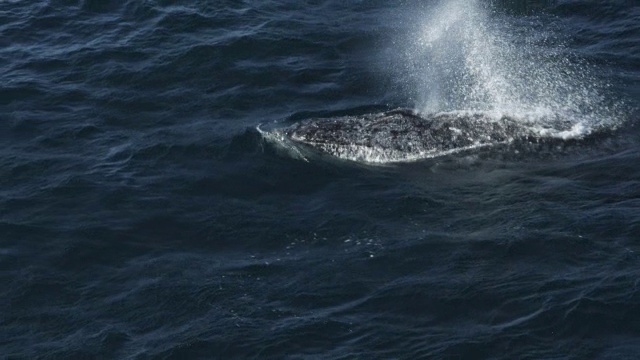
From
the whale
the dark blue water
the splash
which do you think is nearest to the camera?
the dark blue water

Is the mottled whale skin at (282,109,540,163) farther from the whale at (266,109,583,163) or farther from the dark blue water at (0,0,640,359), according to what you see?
the dark blue water at (0,0,640,359)

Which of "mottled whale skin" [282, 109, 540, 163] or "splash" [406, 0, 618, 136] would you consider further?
"splash" [406, 0, 618, 136]

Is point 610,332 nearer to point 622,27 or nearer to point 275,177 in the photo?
point 275,177

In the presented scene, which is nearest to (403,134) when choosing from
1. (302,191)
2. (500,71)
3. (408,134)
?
(408,134)

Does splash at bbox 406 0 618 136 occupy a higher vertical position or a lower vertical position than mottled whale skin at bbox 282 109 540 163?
higher

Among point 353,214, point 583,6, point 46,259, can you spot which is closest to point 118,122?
point 46,259

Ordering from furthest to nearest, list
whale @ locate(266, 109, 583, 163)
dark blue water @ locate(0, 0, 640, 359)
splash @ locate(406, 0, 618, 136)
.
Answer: splash @ locate(406, 0, 618, 136) → whale @ locate(266, 109, 583, 163) → dark blue water @ locate(0, 0, 640, 359)

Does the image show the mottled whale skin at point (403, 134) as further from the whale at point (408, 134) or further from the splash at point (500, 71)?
the splash at point (500, 71)

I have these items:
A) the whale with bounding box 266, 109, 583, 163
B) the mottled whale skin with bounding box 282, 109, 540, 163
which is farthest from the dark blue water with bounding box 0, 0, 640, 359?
the mottled whale skin with bounding box 282, 109, 540, 163
